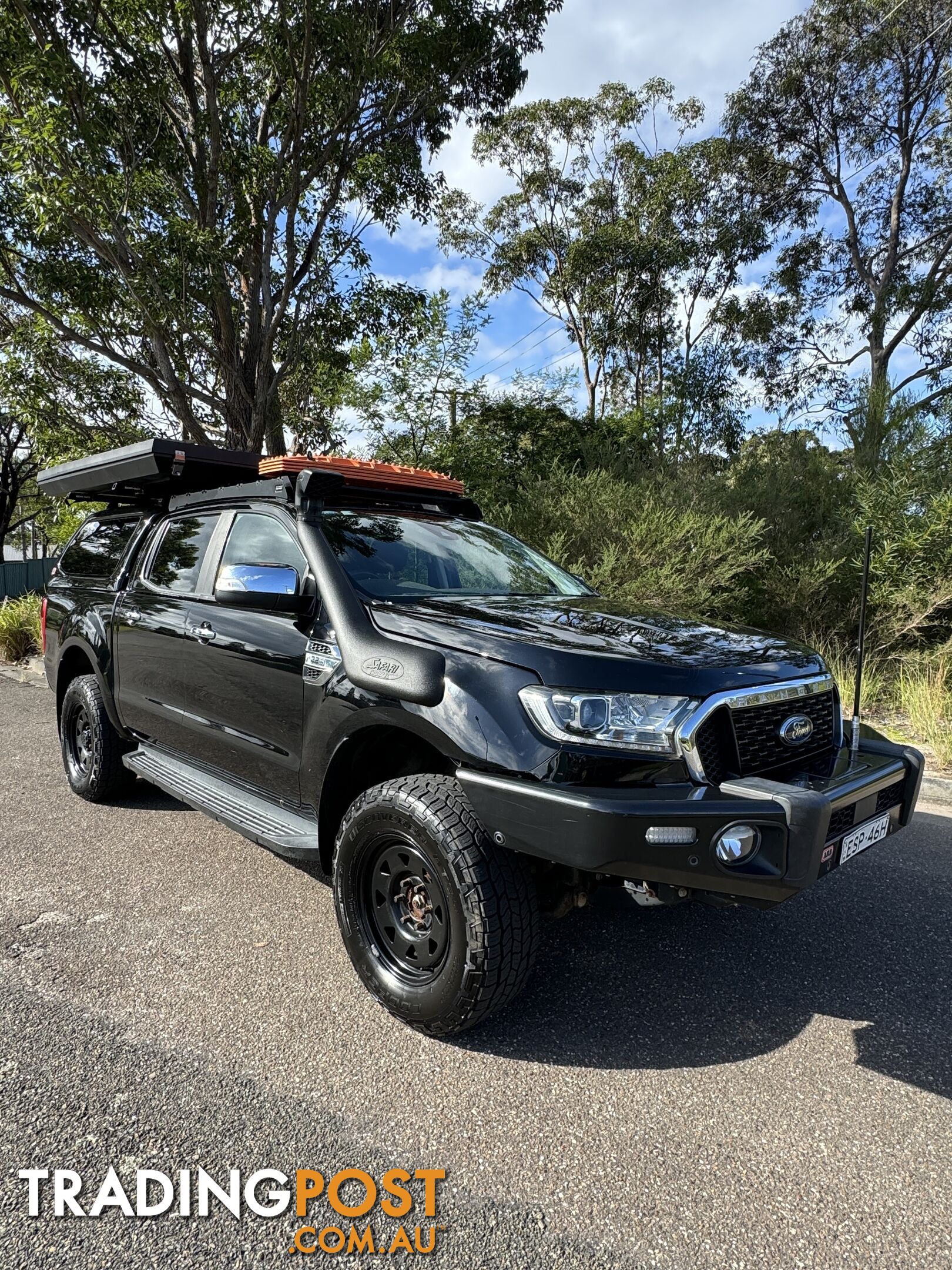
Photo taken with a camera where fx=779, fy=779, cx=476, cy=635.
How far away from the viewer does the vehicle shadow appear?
2.43 meters

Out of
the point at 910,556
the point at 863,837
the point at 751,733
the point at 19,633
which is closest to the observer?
the point at 751,733

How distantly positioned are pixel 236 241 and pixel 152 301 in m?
1.23

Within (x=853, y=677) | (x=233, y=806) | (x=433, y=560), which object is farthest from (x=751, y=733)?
(x=853, y=677)

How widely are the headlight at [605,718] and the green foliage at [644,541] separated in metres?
5.32

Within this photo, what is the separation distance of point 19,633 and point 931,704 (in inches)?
433

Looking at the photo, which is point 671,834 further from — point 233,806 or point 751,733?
point 233,806

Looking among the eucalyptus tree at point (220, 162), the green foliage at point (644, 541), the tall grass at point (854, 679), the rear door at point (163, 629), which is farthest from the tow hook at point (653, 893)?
the eucalyptus tree at point (220, 162)

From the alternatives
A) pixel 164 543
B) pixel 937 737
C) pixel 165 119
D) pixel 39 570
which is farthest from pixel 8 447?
pixel 937 737

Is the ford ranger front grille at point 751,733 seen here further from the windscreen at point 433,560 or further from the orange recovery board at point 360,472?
the orange recovery board at point 360,472

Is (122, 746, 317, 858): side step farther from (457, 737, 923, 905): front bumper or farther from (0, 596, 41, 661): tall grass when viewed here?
(0, 596, 41, 661): tall grass

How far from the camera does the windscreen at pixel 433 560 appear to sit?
10.4 ft

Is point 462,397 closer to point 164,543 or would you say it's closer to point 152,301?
point 152,301

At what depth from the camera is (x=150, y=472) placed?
4129 mm

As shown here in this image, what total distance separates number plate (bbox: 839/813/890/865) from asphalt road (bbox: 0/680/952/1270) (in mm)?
585
